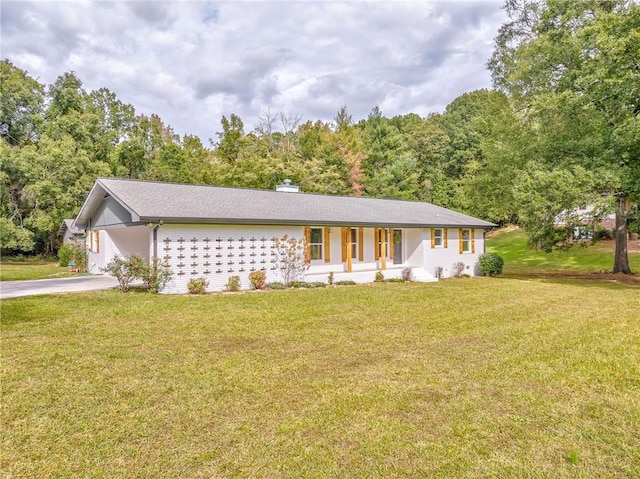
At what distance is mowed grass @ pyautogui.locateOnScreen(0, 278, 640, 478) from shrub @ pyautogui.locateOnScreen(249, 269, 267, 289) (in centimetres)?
456

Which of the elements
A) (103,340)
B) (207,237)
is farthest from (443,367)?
(207,237)

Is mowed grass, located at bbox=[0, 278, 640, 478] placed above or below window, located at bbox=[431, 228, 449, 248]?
below

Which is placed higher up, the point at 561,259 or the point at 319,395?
the point at 561,259

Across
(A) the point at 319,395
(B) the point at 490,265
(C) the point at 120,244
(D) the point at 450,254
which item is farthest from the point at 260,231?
(B) the point at 490,265

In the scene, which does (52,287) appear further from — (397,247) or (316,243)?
(397,247)

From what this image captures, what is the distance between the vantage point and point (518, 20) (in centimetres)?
2203

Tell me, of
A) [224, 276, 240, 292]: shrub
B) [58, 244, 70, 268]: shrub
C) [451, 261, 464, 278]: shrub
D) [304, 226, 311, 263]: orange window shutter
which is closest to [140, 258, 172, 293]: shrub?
[224, 276, 240, 292]: shrub

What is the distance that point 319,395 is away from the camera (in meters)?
4.68

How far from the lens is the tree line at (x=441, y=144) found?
15094 millimetres

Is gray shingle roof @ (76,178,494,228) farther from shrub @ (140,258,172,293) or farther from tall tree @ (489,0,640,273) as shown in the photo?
tall tree @ (489,0,640,273)

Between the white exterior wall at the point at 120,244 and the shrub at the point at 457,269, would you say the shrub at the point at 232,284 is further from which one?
the shrub at the point at 457,269

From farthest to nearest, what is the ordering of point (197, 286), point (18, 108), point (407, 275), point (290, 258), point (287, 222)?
point (18, 108) → point (407, 275) → point (290, 258) → point (287, 222) → point (197, 286)

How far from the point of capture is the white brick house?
1265 cm

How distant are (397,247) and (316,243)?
493cm
